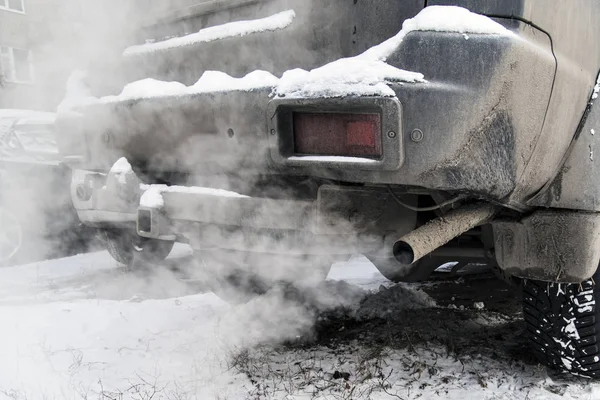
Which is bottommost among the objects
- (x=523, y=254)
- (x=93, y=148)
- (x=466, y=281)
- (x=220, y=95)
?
(x=466, y=281)

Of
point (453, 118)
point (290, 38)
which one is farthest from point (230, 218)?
point (453, 118)

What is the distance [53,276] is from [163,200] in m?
2.82

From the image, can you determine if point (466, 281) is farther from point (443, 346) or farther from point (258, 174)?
point (258, 174)

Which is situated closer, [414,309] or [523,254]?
[523,254]

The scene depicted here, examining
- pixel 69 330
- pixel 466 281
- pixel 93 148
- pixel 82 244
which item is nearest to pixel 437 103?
pixel 93 148

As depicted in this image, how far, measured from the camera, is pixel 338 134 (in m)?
1.68

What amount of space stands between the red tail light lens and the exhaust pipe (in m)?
0.28

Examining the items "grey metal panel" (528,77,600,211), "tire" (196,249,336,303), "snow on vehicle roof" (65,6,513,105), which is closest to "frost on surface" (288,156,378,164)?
"snow on vehicle roof" (65,6,513,105)

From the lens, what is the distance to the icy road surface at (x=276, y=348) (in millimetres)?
2139

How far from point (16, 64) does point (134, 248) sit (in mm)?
1618

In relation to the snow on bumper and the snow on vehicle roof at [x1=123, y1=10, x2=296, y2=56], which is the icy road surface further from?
the snow on vehicle roof at [x1=123, y1=10, x2=296, y2=56]

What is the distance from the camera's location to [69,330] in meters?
2.85

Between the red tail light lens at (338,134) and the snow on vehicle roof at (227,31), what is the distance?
42 centimetres

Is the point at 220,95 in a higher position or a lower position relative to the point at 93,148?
higher
